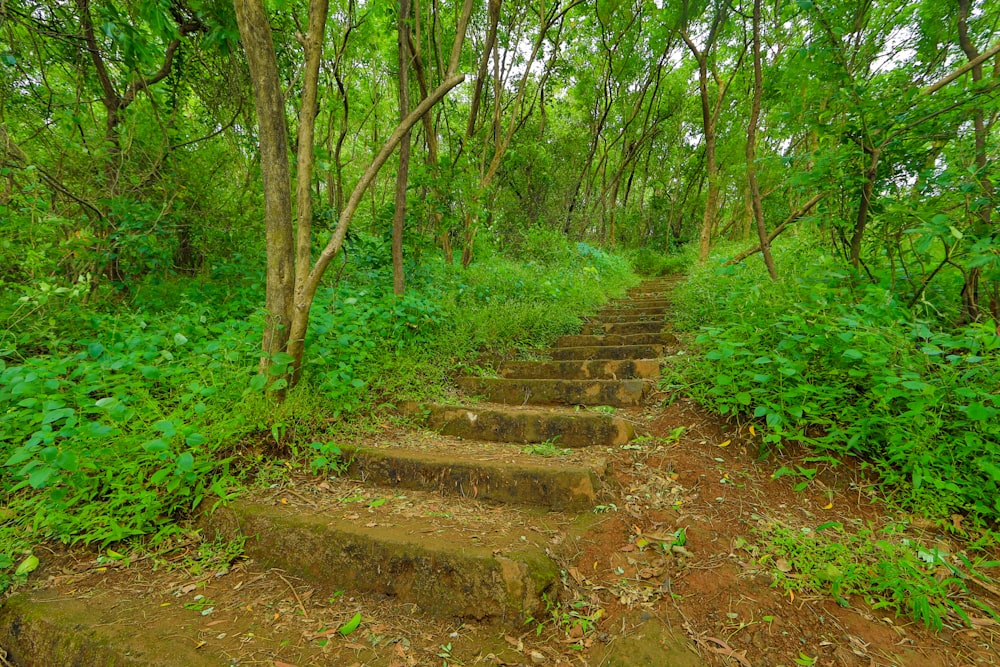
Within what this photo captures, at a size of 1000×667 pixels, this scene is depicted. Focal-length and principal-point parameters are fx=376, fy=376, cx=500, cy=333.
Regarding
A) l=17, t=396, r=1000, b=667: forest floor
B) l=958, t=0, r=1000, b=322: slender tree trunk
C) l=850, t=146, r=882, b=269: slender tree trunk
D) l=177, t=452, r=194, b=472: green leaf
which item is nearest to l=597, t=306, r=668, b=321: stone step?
l=850, t=146, r=882, b=269: slender tree trunk

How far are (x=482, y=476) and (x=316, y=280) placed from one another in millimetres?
1772

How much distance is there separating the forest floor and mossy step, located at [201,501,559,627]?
0.21 ft

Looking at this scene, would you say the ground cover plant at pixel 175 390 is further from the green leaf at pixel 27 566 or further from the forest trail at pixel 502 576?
the forest trail at pixel 502 576

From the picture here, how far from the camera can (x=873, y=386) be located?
2.20 metres

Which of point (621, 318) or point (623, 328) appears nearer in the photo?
point (623, 328)

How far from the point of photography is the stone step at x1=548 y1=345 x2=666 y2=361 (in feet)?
12.8

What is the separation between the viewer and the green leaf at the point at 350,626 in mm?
1621

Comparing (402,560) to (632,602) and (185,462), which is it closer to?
(632,602)

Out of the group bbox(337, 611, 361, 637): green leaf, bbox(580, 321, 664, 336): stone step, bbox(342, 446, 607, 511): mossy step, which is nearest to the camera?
bbox(337, 611, 361, 637): green leaf

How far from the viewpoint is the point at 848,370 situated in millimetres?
2312

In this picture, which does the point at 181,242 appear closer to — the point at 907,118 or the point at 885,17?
the point at 907,118

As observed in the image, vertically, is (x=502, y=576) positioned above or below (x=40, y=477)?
below

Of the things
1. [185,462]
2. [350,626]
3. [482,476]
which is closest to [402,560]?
[350,626]

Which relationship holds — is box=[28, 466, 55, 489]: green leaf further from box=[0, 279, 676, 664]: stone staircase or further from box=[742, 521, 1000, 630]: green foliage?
box=[742, 521, 1000, 630]: green foliage
